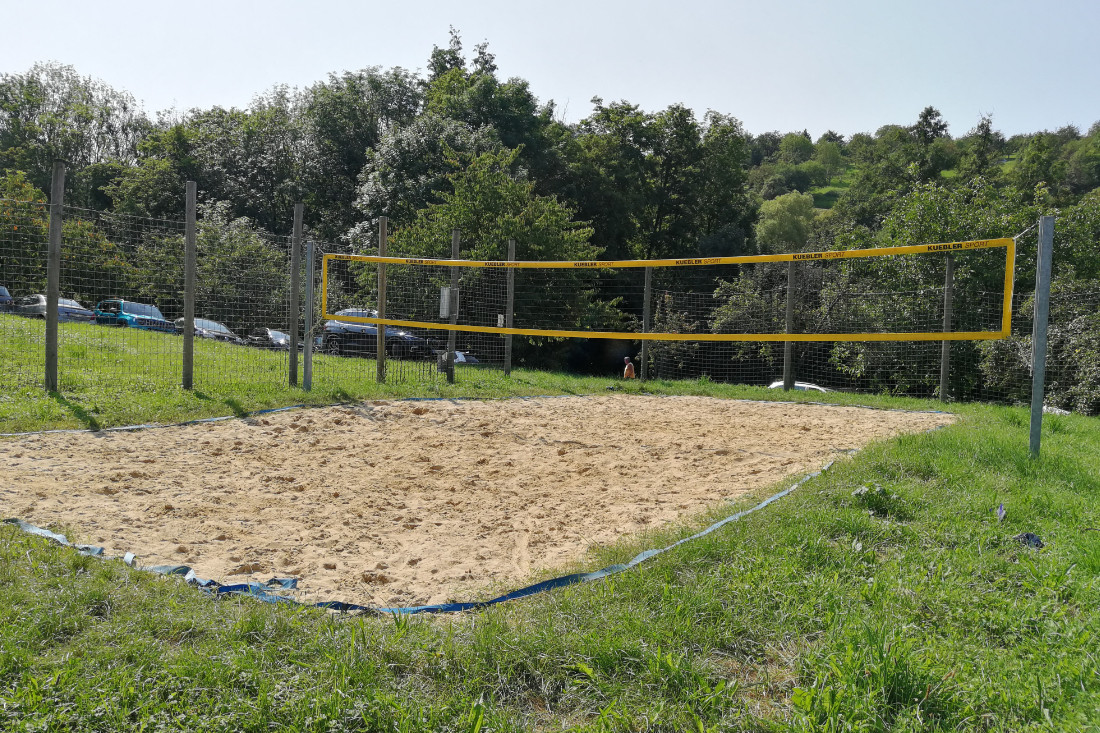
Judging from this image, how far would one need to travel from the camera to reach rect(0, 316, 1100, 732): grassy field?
200 cm

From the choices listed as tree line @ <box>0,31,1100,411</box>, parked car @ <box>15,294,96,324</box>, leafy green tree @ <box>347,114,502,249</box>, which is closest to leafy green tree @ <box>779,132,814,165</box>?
tree line @ <box>0,31,1100,411</box>

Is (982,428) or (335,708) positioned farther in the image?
(982,428)

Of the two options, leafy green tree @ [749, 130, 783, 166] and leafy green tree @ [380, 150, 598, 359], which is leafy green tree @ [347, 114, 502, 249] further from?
leafy green tree @ [749, 130, 783, 166]

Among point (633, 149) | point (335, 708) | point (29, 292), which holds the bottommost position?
point (335, 708)

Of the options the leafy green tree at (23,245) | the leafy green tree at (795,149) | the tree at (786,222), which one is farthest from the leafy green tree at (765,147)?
the leafy green tree at (23,245)

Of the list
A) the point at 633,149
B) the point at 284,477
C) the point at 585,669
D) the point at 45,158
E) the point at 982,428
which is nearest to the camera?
the point at 585,669

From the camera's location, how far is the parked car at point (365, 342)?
1172cm

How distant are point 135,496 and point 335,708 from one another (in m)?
2.85

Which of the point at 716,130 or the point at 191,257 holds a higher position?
the point at 716,130

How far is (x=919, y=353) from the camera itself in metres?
11.0

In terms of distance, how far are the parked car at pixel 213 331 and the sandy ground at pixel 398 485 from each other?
3.51 metres

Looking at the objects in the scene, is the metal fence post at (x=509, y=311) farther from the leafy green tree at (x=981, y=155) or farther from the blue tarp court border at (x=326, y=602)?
the leafy green tree at (x=981, y=155)

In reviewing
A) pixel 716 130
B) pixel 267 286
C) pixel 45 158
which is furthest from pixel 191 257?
pixel 45 158

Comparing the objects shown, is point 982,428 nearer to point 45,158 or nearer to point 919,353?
point 919,353
